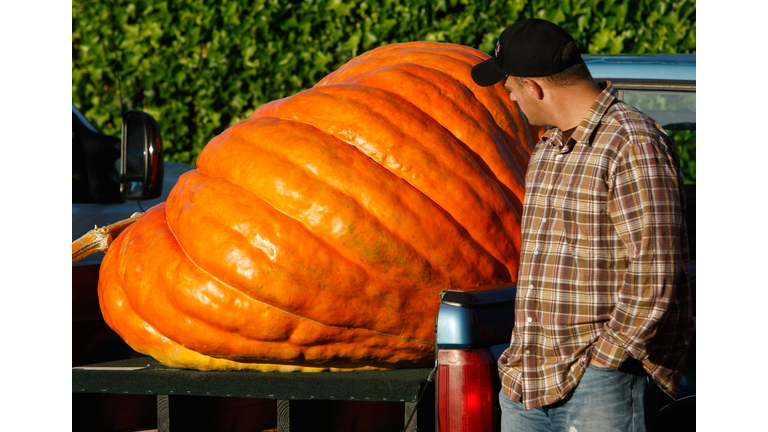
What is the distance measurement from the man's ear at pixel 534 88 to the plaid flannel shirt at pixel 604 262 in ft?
0.46

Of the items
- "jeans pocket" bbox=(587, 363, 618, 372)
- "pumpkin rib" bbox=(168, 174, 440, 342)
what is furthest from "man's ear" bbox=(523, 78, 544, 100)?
"pumpkin rib" bbox=(168, 174, 440, 342)

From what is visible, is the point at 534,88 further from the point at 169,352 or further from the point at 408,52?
the point at 169,352

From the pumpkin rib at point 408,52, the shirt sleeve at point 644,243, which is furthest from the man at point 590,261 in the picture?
the pumpkin rib at point 408,52

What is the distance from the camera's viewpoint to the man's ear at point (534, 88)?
1.82m

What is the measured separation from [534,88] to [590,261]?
0.48m

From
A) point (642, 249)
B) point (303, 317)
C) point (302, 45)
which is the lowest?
point (303, 317)

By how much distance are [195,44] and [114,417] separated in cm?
488

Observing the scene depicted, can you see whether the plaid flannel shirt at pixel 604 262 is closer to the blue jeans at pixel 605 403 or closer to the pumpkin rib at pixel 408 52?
the blue jeans at pixel 605 403

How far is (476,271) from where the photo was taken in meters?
2.35

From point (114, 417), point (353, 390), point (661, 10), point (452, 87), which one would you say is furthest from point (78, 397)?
point (661, 10)

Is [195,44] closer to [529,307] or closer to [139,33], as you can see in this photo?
[139,33]

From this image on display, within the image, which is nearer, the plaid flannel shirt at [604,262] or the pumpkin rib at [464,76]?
the plaid flannel shirt at [604,262]

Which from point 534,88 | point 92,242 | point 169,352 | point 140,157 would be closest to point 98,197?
point 140,157

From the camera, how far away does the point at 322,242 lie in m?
2.24
